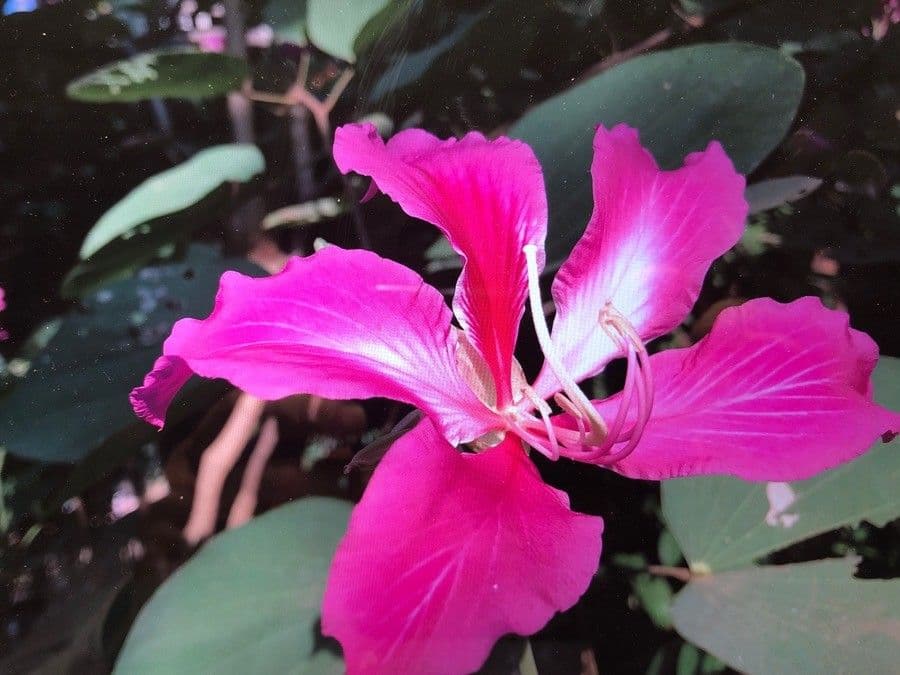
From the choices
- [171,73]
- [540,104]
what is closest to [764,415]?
[540,104]

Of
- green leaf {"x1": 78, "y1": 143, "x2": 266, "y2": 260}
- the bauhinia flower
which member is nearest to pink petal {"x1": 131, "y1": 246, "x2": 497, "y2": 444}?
the bauhinia flower

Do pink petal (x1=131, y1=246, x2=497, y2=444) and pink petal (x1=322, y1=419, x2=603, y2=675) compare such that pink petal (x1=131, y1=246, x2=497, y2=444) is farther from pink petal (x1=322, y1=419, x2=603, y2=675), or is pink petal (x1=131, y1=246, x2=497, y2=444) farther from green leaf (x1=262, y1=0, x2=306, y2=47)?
green leaf (x1=262, y1=0, x2=306, y2=47)

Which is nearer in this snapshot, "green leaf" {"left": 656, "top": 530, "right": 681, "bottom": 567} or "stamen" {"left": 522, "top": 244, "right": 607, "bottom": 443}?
"stamen" {"left": 522, "top": 244, "right": 607, "bottom": 443}

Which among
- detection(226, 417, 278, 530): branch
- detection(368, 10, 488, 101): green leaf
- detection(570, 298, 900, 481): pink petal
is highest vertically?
detection(368, 10, 488, 101): green leaf

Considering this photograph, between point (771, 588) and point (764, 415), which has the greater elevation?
point (764, 415)

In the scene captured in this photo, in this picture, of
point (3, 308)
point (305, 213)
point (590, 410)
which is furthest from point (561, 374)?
point (3, 308)

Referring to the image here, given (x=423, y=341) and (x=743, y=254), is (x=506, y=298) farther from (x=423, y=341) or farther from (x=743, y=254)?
(x=743, y=254)

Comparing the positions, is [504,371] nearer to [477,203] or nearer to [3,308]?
[477,203]
